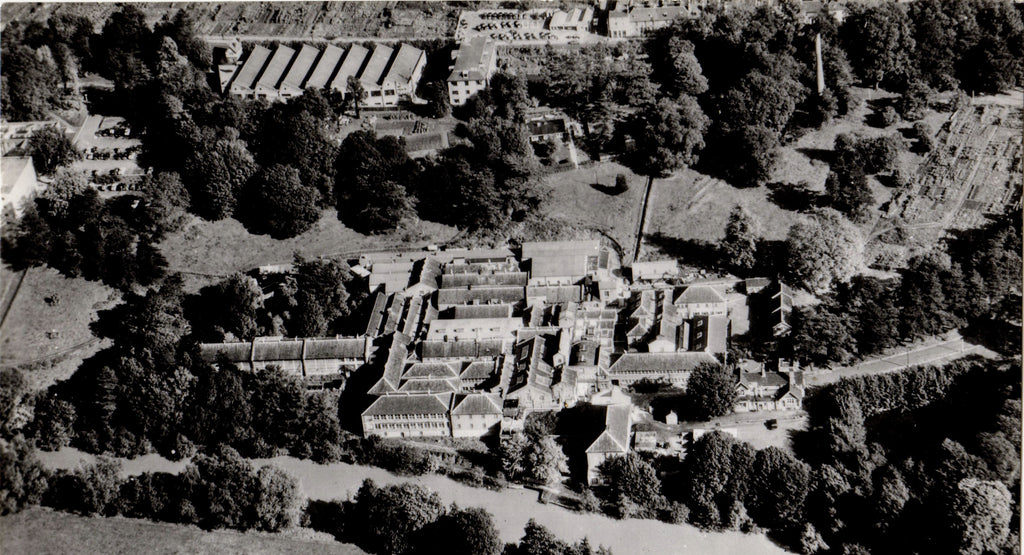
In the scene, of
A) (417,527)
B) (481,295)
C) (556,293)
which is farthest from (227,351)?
(556,293)

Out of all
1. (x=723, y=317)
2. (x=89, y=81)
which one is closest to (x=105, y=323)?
(x=89, y=81)

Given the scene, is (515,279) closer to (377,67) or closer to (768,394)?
(768,394)

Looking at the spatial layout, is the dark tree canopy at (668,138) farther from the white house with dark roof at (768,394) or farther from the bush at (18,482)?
the bush at (18,482)

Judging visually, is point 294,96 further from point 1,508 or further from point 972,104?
point 972,104

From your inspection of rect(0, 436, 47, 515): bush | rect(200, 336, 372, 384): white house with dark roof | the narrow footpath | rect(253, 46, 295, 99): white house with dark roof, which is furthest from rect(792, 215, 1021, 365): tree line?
rect(253, 46, 295, 99): white house with dark roof

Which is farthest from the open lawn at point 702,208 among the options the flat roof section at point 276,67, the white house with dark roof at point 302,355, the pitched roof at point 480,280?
the flat roof section at point 276,67

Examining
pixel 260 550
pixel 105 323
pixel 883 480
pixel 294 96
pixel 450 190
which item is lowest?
pixel 260 550

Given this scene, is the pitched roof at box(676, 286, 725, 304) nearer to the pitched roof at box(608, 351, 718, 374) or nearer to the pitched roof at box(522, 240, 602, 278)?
the pitched roof at box(608, 351, 718, 374)
